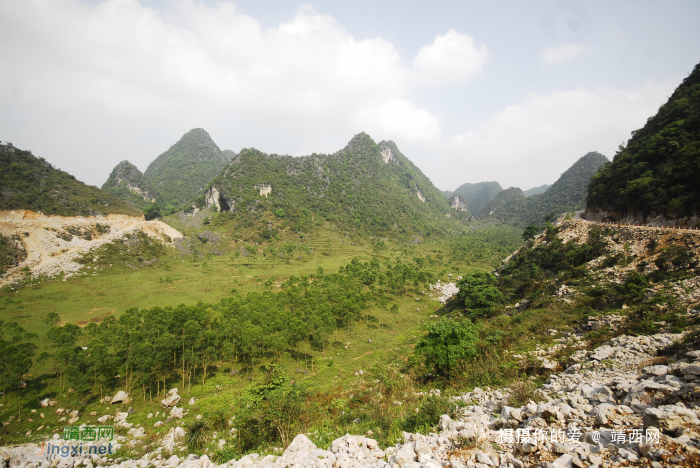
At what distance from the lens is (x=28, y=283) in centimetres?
4116

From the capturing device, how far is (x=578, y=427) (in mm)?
5945

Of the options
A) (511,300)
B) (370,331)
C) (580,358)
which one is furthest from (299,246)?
(580,358)

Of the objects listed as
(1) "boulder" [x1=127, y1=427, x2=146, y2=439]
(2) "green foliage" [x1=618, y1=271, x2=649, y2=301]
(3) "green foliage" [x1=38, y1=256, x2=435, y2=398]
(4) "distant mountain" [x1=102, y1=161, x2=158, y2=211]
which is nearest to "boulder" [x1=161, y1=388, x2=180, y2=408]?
(3) "green foliage" [x1=38, y1=256, x2=435, y2=398]

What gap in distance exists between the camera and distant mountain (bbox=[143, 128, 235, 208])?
155 metres

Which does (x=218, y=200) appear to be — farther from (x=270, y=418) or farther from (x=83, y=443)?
(x=270, y=418)

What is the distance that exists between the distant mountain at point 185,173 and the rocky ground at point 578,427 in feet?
522

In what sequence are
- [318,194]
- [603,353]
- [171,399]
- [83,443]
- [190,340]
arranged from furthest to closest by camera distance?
[318,194] → [190,340] → [171,399] → [83,443] → [603,353]

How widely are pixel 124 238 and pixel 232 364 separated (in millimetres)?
56737

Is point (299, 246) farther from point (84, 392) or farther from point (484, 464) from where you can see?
point (484, 464)

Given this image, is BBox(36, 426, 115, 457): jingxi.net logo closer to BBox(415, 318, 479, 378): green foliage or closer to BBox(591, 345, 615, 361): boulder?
BBox(415, 318, 479, 378): green foliage

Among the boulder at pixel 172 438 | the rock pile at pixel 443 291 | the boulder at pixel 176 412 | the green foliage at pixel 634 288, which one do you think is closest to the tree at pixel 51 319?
the boulder at pixel 176 412

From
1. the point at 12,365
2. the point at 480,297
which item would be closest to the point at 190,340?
the point at 12,365

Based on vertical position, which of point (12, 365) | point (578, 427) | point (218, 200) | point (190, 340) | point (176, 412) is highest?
point (218, 200)

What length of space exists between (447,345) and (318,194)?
117928 millimetres
